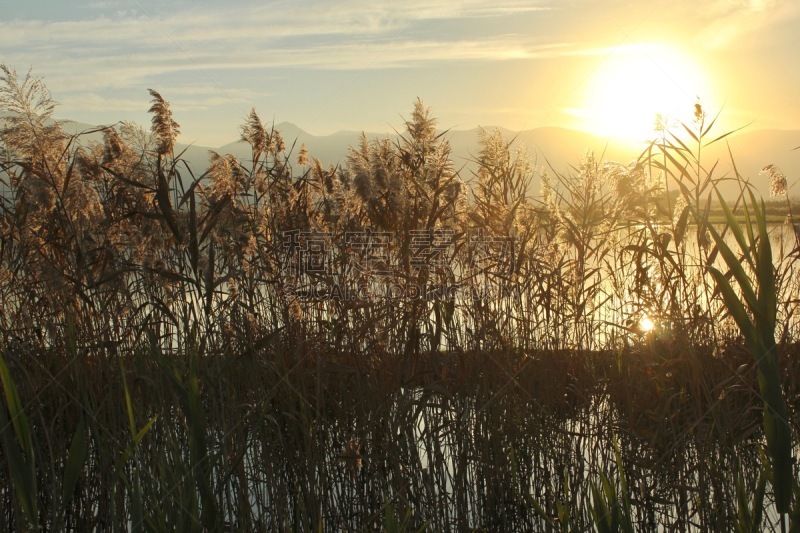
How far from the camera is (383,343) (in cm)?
330

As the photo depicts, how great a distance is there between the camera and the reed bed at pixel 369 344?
291 cm

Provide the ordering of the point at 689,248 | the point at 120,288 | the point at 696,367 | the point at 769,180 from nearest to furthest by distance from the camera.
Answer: the point at 696,367 → the point at 120,288 → the point at 769,180 → the point at 689,248

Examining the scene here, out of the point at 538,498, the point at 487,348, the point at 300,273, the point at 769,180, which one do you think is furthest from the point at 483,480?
the point at 769,180

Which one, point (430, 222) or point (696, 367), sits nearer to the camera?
point (696, 367)

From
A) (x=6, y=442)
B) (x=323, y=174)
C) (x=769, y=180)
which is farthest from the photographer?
(x=769, y=180)

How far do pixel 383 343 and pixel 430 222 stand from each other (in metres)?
0.60

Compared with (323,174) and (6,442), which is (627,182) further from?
(6,442)

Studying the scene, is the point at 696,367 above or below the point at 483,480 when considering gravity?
above

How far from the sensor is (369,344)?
10.8 feet

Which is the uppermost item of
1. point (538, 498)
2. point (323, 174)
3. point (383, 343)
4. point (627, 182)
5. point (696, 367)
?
point (323, 174)

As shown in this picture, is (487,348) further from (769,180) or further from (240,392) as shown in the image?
(769,180)

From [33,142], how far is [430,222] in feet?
6.21

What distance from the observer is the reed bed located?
291 cm

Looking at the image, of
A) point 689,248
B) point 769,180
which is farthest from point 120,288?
point 689,248
